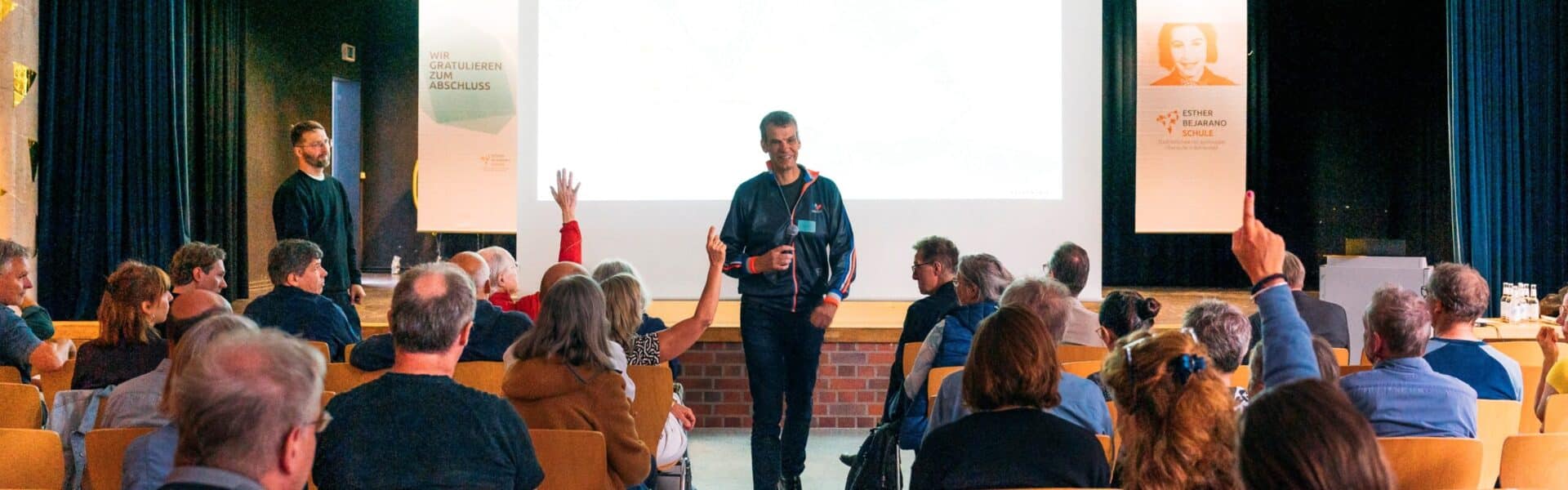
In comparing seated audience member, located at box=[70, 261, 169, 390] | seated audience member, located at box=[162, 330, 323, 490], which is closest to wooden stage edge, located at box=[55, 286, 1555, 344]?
seated audience member, located at box=[70, 261, 169, 390]

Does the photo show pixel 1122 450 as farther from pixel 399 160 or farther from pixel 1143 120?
pixel 399 160

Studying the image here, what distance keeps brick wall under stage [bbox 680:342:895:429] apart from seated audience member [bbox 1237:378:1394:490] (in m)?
4.90

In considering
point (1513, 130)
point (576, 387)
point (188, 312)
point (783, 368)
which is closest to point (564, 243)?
point (783, 368)

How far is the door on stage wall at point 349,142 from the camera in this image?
470 inches

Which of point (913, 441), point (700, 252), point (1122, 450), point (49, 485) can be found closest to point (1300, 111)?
point (700, 252)

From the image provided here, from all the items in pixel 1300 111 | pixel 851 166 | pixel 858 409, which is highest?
pixel 1300 111

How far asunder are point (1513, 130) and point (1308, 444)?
7527 millimetres

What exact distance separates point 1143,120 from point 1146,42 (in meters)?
0.57

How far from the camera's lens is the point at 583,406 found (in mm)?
2824

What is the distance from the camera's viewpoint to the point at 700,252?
7570mm

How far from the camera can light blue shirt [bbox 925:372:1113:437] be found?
2.83 m

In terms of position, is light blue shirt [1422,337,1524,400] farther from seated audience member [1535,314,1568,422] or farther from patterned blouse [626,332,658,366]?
patterned blouse [626,332,658,366]

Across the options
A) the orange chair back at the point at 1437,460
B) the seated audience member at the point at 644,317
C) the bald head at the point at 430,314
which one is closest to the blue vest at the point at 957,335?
the seated audience member at the point at 644,317

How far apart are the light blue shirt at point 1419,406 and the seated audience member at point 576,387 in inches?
63.1
